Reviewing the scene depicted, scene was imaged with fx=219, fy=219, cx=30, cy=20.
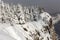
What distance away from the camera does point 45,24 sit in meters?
29.6

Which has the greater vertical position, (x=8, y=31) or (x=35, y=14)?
(x=8, y=31)

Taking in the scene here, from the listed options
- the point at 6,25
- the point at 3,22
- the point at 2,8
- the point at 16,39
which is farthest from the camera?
the point at 2,8

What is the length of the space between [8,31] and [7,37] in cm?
193

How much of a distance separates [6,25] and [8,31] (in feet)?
4.14

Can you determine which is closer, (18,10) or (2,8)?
(2,8)

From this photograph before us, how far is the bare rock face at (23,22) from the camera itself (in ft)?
54.7

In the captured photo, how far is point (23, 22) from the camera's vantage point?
22875mm

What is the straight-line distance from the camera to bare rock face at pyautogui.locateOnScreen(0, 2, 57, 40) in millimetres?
16681

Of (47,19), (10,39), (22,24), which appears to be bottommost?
(47,19)

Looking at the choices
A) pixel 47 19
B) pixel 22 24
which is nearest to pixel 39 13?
pixel 47 19

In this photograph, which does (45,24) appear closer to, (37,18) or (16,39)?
(37,18)

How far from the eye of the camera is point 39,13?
31875 millimetres

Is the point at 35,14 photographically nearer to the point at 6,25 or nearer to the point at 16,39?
the point at 6,25

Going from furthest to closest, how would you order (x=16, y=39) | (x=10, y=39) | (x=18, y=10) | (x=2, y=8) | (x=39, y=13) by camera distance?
1. (x=39, y=13)
2. (x=18, y=10)
3. (x=2, y=8)
4. (x=16, y=39)
5. (x=10, y=39)
